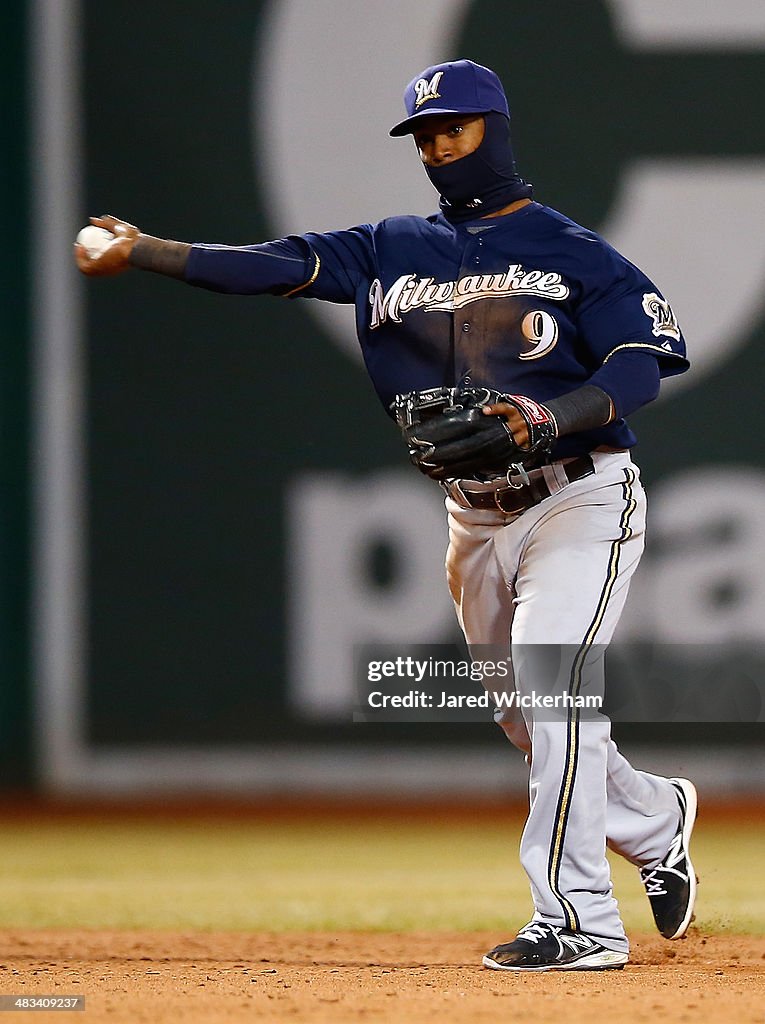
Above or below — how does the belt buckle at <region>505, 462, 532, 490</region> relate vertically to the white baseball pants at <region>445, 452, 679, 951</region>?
above

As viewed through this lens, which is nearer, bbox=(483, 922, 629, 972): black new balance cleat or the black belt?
bbox=(483, 922, 629, 972): black new balance cleat

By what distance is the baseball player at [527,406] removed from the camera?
348 centimetres

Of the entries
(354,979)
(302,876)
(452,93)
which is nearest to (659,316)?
(452,93)

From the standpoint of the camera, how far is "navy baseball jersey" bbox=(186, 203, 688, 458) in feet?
12.0

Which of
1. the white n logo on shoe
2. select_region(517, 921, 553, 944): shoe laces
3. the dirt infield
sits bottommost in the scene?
the dirt infield

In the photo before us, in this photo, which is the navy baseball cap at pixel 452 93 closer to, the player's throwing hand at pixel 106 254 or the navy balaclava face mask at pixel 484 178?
the navy balaclava face mask at pixel 484 178

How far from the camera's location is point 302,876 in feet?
18.9

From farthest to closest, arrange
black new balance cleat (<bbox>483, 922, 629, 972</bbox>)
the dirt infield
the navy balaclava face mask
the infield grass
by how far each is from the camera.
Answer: the infield grass, the navy balaclava face mask, black new balance cleat (<bbox>483, 922, 629, 972</bbox>), the dirt infield

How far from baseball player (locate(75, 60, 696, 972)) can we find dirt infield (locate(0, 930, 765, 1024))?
0.17 metres

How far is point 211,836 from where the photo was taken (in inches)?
274

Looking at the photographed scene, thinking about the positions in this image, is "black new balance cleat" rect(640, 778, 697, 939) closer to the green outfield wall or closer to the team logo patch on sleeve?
the team logo patch on sleeve

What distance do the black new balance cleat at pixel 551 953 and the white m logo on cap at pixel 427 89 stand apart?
1.86 metres

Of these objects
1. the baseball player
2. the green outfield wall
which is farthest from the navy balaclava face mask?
the green outfield wall

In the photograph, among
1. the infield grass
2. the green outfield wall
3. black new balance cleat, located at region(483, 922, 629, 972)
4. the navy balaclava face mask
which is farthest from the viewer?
the green outfield wall
